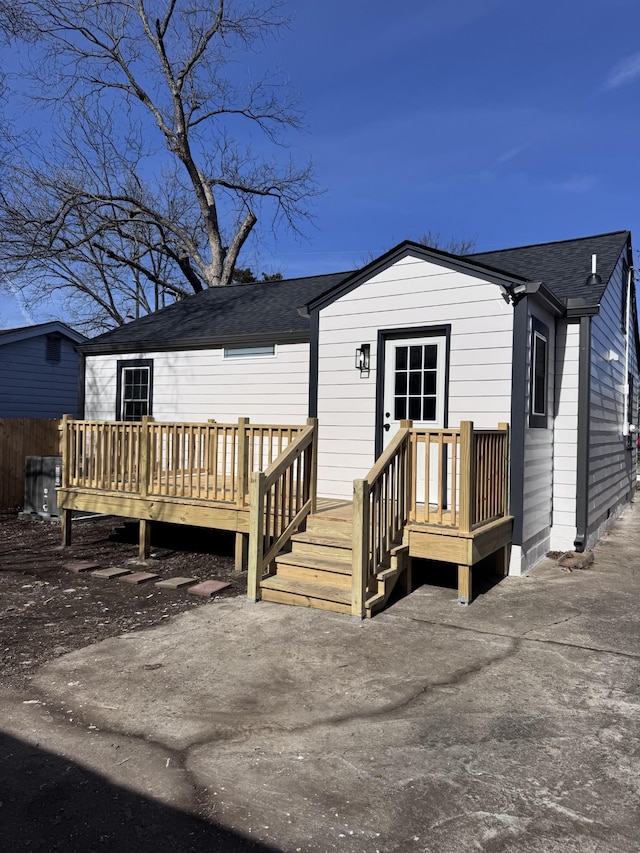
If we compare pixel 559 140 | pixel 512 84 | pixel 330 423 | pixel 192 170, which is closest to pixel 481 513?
pixel 330 423

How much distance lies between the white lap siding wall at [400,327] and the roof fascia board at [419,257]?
0.06m

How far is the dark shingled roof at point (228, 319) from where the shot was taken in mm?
9469

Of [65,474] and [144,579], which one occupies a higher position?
[65,474]

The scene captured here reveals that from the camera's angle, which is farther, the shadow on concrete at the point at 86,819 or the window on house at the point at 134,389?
the window on house at the point at 134,389

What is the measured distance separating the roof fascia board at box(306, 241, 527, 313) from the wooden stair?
3.03 metres

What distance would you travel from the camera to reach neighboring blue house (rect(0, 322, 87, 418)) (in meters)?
15.1

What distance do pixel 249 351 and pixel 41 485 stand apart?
14.7 feet

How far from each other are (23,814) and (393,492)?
3.75m

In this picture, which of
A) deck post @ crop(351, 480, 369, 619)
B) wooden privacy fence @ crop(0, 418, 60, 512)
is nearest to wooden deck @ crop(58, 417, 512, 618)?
deck post @ crop(351, 480, 369, 619)

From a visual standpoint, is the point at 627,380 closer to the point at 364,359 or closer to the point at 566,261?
the point at 566,261

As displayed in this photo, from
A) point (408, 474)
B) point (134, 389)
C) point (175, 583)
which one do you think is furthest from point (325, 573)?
point (134, 389)

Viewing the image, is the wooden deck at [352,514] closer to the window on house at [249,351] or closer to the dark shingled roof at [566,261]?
the window on house at [249,351]

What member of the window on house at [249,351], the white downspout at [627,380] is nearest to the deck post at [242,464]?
the window on house at [249,351]

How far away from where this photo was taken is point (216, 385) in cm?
976
